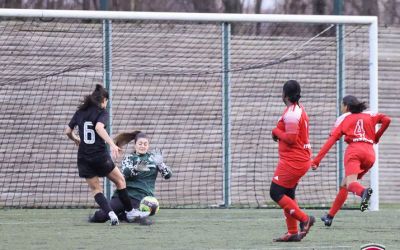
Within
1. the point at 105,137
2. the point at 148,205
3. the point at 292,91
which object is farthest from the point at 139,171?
the point at 292,91

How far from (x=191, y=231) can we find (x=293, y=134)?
1911mm

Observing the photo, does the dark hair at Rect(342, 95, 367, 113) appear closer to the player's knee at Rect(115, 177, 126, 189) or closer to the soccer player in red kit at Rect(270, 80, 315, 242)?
the soccer player in red kit at Rect(270, 80, 315, 242)

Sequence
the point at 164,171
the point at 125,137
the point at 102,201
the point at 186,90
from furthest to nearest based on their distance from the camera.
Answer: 1. the point at 186,90
2. the point at 125,137
3. the point at 164,171
4. the point at 102,201

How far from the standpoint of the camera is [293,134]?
449 inches

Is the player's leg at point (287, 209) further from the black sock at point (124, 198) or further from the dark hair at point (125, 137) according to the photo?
the dark hair at point (125, 137)

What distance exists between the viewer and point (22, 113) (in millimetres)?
16875

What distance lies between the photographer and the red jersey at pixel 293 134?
11.4 meters

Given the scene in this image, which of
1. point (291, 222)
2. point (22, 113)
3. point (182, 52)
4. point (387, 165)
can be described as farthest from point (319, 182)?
point (291, 222)

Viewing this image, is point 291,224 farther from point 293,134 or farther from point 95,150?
point 95,150

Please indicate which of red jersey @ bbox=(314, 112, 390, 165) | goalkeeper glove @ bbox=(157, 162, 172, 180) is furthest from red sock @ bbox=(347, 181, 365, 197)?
goalkeeper glove @ bbox=(157, 162, 172, 180)

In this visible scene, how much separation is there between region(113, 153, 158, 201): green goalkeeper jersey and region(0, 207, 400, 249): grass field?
1.36 ft

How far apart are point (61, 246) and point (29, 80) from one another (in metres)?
6.37

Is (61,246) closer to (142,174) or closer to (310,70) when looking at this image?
(142,174)

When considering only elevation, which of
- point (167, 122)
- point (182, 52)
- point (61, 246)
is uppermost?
point (182, 52)
